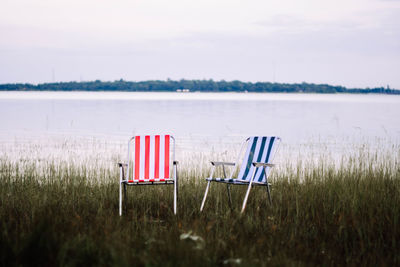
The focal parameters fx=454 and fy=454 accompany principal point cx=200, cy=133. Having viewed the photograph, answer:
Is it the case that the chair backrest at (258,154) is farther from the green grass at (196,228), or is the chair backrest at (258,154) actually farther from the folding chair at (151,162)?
the folding chair at (151,162)

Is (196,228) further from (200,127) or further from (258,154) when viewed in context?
(200,127)

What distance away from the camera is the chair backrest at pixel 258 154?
181 inches

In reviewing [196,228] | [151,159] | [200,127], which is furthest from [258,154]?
[200,127]

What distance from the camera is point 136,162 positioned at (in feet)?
14.9

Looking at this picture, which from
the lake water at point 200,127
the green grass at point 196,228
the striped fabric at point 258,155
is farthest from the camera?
the lake water at point 200,127

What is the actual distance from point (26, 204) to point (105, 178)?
6.83ft

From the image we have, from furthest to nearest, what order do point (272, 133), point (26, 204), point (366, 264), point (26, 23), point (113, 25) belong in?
point (113, 25)
point (26, 23)
point (272, 133)
point (26, 204)
point (366, 264)

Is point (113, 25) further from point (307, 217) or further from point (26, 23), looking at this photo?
point (307, 217)

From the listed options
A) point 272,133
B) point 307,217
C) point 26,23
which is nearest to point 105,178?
point 307,217

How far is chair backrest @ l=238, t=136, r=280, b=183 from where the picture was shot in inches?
181

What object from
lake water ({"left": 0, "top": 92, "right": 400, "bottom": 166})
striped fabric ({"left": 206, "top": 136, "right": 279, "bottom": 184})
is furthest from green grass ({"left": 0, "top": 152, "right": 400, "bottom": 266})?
lake water ({"left": 0, "top": 92, "right": 400, "bottom": 166})

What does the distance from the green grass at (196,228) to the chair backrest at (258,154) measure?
0.30 m

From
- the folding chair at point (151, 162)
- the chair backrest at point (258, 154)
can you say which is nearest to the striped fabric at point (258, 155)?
the chair backrest at point (258, 154)

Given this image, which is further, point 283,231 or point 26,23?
point 26,23
